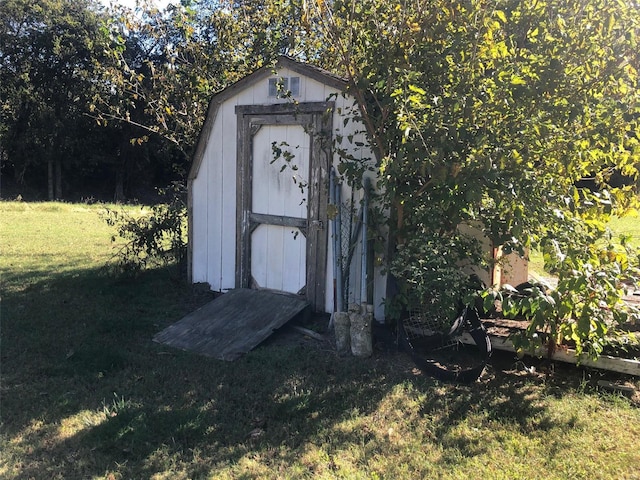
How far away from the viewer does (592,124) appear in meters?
4.04

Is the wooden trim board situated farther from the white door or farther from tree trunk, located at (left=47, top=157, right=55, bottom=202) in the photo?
tree trunk, located at (left=47, top=157, right=55, bottom=202)

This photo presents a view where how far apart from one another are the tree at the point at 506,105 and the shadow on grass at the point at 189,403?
91 cm

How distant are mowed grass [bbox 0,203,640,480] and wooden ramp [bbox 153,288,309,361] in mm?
191

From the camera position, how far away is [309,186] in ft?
19.6

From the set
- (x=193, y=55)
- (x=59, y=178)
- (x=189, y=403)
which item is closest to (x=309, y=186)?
(x=189, y=403)

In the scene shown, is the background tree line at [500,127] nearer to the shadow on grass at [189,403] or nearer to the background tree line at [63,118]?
the shadow on grass at [189,403]

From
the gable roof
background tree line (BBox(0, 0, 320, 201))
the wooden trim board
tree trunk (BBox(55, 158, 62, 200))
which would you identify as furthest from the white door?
tree trunk (BBox(55, 158, 62, 200))

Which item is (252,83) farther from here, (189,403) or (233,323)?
(189,403)

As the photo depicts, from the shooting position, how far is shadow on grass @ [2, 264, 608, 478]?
343 cm

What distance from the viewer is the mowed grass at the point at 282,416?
3301 mm

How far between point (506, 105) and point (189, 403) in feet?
10.7

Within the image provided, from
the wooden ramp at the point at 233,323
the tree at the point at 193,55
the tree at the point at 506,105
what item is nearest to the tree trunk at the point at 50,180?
the tree at the point at 193,55

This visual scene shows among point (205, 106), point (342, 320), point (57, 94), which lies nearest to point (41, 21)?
point (57, 94)

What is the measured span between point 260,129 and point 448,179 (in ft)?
9.32
